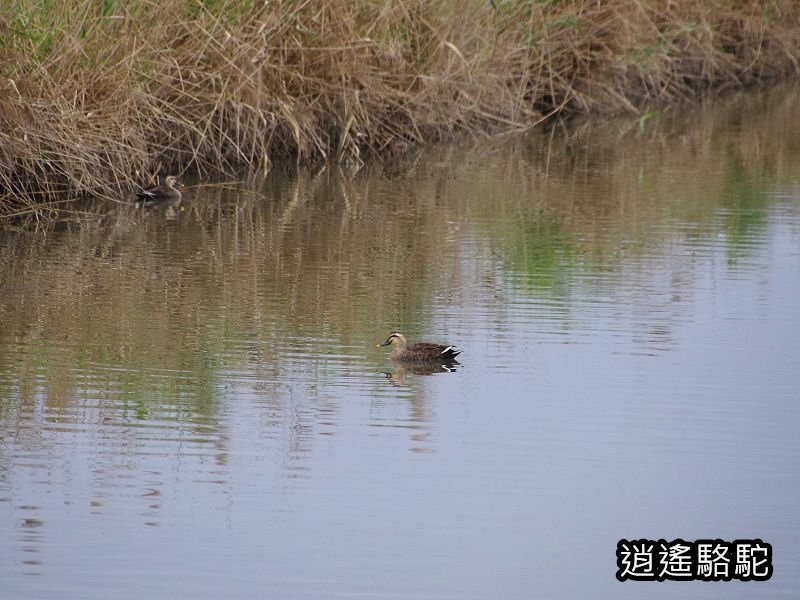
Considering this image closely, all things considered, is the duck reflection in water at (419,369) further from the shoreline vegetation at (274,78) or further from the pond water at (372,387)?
the shoreline vegetation at (274,78)

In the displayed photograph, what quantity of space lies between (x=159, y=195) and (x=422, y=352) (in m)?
5.37

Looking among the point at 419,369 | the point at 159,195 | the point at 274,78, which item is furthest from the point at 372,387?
the point at 274,78

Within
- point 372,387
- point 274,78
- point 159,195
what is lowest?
point 372,387

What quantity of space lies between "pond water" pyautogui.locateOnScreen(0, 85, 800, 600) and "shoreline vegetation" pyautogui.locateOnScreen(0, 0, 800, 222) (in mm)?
626

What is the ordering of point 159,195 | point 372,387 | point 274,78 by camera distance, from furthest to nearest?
point 274,78
point 159,195
point 372,387

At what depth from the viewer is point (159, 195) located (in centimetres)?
1287

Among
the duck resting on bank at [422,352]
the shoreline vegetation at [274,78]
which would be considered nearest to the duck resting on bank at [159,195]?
the shoreline vegetation at [274,78]

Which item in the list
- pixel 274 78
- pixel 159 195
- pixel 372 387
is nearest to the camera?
pixel 372 387

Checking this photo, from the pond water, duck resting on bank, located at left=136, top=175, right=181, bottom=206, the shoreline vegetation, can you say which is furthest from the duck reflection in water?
duck resting on bank, located at left=136, top=175, right=181, bottom=206

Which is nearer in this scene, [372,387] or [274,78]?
[372,387]

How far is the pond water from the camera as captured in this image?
5.55 metres

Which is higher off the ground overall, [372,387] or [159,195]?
[159,195]

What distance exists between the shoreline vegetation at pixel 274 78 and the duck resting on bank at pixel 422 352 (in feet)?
15.1

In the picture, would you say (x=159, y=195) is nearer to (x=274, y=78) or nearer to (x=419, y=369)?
(x=274, y=78)
